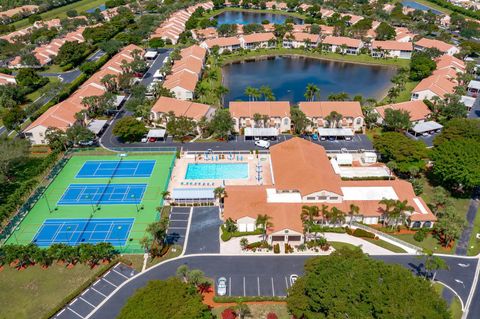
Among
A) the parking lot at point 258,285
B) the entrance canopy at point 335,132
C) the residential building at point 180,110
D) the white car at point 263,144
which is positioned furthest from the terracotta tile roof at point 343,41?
the parking lot at point 258,285

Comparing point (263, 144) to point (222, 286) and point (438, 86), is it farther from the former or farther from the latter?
point (438, 86)

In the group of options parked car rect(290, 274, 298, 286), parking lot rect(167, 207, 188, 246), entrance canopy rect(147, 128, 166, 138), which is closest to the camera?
parked car rect(290, 274, 298, 286)

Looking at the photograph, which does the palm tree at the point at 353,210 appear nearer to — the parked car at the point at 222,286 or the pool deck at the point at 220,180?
the pool deck at the point at 220,180

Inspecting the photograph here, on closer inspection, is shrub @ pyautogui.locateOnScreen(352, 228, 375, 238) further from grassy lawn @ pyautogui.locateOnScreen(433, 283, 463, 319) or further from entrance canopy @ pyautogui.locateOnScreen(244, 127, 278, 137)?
entrance canopy @ pyautogui.locateOnScreen(244, 127, 278, 137)

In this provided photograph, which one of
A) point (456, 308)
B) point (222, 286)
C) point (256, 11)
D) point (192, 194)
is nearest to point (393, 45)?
point (256, 11)

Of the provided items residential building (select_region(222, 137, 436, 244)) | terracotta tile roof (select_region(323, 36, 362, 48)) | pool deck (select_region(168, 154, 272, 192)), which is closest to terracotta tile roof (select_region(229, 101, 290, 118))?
pool deck (select_region(168, 154, 272, 192))
